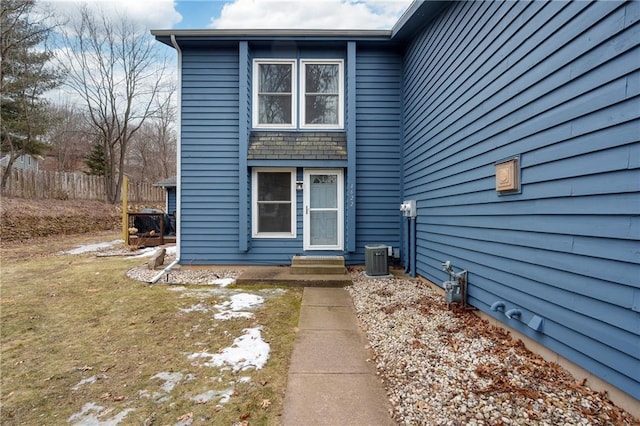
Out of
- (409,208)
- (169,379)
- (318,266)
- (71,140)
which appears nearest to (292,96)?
(409,208)

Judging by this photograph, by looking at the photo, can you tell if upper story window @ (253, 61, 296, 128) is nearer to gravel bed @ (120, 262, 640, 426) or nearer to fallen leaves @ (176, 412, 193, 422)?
gravel bed @ (120, 262, 640, 426)

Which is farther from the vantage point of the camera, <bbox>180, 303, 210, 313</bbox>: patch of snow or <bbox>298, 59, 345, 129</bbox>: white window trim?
<bbox>298, 59, 345, 129</bbox>: white window trim

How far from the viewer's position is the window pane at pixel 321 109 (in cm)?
634

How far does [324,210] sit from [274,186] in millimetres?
1178

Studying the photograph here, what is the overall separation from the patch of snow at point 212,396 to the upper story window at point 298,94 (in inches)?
204

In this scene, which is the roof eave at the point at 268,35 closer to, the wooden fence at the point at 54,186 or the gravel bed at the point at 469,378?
the gravel bed at the point at 469,378

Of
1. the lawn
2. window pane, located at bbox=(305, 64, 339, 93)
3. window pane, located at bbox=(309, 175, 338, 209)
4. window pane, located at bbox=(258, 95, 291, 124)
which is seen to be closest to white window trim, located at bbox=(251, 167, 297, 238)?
window pane, located at bbox=(309, 175, 338, 209)

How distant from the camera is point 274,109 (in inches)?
251

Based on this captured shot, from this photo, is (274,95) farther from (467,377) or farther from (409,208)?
(467,377)

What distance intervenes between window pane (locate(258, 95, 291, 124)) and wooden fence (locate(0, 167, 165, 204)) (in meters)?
11.7

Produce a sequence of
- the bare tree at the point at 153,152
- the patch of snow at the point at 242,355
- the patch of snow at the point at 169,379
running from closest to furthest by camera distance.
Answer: the patch of snow at the point at 169,379, the patch of snow at the point at 242,355, the bare tree at the point at 153,152

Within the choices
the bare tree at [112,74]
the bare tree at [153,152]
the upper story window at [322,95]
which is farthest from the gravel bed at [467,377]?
the bare tree at [153,152]

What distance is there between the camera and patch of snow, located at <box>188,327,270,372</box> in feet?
8.34

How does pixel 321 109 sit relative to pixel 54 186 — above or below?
above
